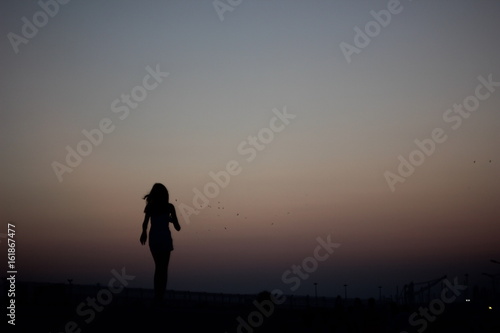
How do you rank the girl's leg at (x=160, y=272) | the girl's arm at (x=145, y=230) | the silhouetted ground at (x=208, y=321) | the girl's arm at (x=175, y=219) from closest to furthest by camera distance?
the silhouetted ground at (x=208, y=321) → the girl's leg at (x=160, y=272) → the girl's arm at (x=145, y=230) → the girl's arm at (x=175, y=219)

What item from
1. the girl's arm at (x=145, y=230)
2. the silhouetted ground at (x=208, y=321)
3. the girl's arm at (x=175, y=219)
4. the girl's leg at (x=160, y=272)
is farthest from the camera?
the girl's arm at (x=175, y=219)

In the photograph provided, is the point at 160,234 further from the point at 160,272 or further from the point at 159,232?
the point at 160,272

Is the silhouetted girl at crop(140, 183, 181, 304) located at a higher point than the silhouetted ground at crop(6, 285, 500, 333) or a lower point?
higher

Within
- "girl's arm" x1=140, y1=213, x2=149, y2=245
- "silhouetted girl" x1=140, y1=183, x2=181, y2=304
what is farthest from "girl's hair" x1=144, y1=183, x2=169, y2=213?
"girl's arm" x1=140, y1=213, x2=149, y2=245

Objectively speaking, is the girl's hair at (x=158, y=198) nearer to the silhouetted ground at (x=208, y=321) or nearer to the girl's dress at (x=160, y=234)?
the girl's dress at (x=160, y=234)

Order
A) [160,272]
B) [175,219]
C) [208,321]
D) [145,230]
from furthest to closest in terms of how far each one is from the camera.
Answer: [175,219] → [145,230] → [160,272] → [208,321]

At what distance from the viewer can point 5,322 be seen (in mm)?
11102

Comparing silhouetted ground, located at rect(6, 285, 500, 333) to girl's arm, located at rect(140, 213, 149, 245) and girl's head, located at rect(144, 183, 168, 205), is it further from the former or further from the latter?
girl's head, located at rect(144, 183, 168, 205)

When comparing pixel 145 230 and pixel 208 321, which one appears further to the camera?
pixel 145 230

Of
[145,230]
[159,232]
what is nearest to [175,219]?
[159,232]

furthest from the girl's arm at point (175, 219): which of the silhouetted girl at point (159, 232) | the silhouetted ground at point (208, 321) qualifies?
the silhouetted ground at point (208, 321)

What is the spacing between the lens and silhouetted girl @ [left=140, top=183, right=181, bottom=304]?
14.2 meters

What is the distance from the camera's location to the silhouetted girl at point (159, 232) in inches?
561

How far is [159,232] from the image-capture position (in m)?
14.3
